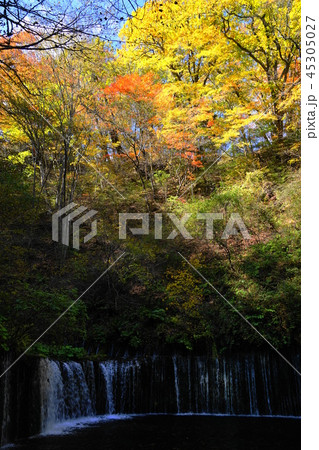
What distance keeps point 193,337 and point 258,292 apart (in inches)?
83.7

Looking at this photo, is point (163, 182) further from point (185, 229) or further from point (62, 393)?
point (62, 393)

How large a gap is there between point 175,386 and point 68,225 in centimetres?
672

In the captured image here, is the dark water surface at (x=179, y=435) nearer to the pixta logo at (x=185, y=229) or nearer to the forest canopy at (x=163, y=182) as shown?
the forest canopy at (x=163, y=182)

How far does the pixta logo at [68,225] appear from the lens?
12.5m

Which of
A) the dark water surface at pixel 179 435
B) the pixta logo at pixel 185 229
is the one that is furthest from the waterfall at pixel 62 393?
the pixta logo at pixel 185 229

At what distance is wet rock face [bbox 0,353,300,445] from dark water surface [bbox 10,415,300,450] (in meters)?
0.59

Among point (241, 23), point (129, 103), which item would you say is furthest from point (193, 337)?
point (241, 23)

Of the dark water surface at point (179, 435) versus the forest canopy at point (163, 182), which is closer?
the dark water surface at point (179, 435)

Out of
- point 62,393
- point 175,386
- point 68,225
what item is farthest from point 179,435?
point 68,225

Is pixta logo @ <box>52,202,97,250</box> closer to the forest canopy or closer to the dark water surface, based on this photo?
the forest canopy

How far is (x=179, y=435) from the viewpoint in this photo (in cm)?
657

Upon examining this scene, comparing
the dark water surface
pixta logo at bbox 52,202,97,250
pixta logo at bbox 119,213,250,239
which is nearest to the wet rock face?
the dark water surface

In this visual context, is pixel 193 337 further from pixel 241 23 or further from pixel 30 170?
pixel 241 23

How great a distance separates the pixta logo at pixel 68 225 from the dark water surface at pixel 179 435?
6.24 meters
